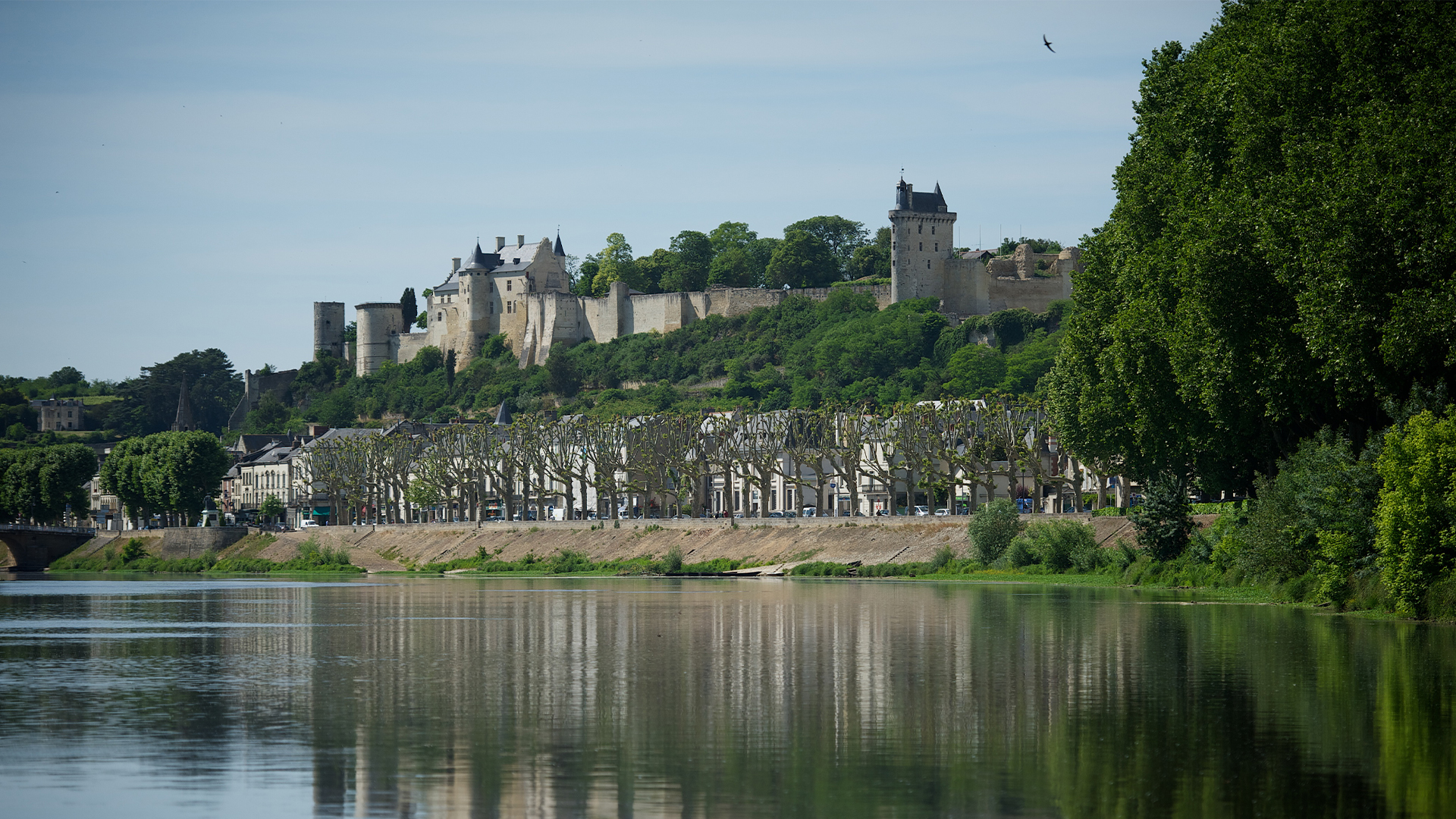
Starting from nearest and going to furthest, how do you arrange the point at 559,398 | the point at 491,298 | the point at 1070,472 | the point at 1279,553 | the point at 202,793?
1. the point at 202,793
2. the point at 1279,553
3. the point at 1070,472
4. the point at 559,398
5. the point at 491,298

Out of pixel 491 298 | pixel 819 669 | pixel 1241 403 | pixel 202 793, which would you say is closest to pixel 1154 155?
pixel 1241 403

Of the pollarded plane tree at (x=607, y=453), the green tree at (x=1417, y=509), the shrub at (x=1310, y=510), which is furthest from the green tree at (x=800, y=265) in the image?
the green tree at (x=1417, y=509)

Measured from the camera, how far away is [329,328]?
180250mm

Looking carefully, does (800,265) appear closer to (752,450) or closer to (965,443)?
(752,450)

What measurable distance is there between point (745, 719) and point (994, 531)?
41292mm

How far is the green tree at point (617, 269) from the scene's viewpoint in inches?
6309

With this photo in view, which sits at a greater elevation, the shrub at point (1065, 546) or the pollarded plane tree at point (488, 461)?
the pollarded plane tree at point (488, 461)

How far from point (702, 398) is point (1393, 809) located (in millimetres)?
119953

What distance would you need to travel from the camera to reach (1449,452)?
27.3 meters

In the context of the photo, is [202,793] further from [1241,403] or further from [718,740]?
[1241,403]

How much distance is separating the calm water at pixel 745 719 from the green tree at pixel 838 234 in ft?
414

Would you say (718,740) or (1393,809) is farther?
(718,740)

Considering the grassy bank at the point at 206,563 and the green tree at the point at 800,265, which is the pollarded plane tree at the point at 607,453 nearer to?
the grassy bank at the point at 206,563

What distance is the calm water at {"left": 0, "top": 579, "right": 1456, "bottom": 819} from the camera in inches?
495
